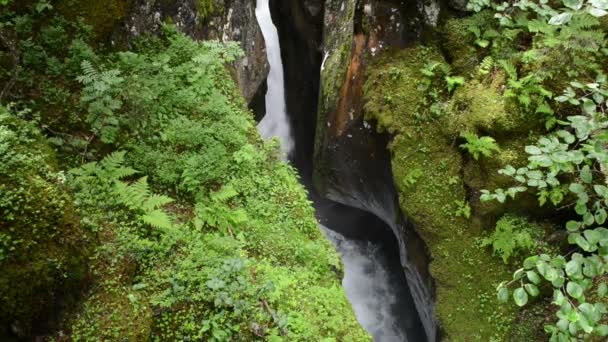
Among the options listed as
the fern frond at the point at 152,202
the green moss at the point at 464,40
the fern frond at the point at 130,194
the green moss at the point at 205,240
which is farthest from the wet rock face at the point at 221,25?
the green moss at the point at 464,40

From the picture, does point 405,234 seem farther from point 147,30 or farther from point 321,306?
point 147,30

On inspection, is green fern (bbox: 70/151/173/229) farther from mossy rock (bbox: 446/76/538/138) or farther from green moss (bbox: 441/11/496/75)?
green moss (bbox: 441/11/496/75)

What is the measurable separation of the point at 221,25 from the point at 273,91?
15.8 feet

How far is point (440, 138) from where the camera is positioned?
28.2ft

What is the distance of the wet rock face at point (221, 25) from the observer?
7748 millimetres

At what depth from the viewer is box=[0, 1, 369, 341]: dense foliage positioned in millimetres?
4281

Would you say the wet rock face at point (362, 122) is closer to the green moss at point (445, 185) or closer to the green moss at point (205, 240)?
the green moss at point (445, 185)

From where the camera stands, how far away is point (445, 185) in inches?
330

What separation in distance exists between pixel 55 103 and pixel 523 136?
7358 millimetres

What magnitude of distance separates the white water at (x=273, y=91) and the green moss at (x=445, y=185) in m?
5.56

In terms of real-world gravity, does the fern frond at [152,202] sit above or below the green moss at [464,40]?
below

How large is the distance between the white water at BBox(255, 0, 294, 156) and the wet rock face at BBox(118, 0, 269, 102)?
61.2 inches

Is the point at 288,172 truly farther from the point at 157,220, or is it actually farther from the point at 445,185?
the point at 445,185

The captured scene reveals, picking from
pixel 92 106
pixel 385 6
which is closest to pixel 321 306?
pixel 92 106
